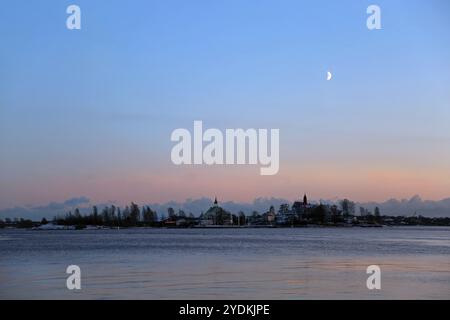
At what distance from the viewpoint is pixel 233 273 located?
3444cm

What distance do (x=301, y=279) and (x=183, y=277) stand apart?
570 centimetres
